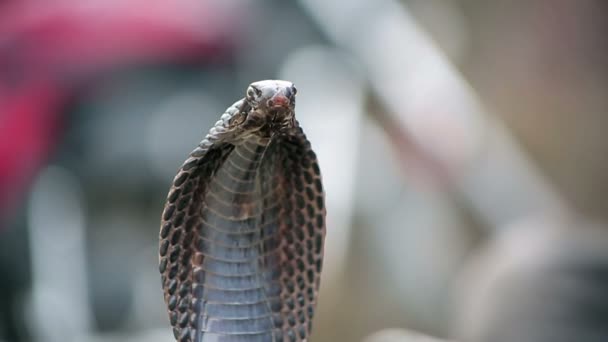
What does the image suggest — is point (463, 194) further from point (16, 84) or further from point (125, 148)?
point (16, 84)

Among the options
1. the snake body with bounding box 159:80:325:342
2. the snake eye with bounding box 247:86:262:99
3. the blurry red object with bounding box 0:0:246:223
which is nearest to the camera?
the snake eye with bounding box 247:86:262:99

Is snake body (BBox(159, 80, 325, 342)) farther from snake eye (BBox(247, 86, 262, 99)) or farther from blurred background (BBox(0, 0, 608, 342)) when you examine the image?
blurred background (BBox(0, 0, 608, 342))

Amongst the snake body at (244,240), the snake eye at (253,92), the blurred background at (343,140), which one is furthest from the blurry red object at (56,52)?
the snake eye at (253,92)

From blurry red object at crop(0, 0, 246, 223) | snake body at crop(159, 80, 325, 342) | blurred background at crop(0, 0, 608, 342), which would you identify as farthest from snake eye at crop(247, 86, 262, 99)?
blurry red object at crop(0, 0, 246, 223)

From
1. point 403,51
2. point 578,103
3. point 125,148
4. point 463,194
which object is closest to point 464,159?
point 463,194

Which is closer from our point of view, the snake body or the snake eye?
the snake eye

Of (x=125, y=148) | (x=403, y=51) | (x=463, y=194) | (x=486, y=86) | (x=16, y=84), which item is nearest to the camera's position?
(x=16, y=84)

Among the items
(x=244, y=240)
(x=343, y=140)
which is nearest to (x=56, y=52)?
(x=343, y=140)

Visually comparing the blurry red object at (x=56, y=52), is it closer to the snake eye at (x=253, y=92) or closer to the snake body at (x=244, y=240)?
the snake body at (x=244, y=240)
